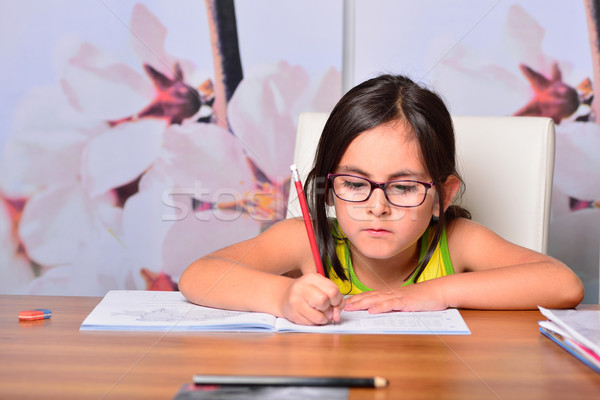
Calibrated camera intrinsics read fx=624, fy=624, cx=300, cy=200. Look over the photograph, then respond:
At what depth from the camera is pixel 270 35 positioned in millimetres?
2289

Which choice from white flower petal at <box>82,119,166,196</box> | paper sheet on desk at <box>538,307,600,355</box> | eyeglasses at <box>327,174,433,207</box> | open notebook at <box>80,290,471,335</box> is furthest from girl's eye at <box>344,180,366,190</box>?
white flower petal at <box>82,119,166,196</box>

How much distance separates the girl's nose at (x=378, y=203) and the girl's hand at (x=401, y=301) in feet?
0.54

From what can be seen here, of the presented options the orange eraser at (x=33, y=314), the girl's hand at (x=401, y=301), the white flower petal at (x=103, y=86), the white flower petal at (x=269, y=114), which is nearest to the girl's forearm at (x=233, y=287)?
the girl's hand at (x=401, y=301)

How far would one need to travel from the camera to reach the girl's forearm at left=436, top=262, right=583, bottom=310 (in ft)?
3.12

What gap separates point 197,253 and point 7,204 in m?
0.73

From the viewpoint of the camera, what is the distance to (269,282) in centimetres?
95

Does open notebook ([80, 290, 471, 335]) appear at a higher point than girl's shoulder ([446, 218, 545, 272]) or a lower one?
lower

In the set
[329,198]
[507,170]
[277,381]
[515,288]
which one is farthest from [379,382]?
[507,170]

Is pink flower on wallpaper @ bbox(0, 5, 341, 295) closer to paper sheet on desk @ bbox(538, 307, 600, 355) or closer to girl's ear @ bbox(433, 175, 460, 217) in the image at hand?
girl's ear @ bbox(433, 175, 460, 217)

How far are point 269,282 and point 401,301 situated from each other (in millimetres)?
200

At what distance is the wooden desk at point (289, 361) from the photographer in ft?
1.90

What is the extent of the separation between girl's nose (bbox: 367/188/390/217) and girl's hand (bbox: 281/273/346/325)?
0.90 ft

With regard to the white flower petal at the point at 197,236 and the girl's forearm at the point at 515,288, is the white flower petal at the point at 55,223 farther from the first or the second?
the girl's forearm at the point at 515,288

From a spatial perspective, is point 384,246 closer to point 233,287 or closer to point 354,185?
point 354,185
